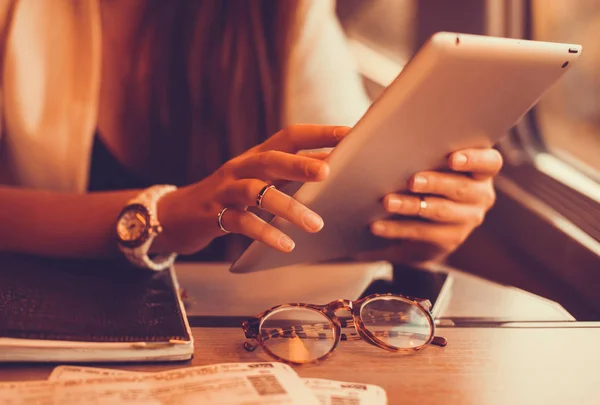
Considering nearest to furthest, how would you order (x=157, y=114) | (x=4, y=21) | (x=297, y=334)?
(x=297, y=334) → (x=4, y=21) → (x=157, y=114)

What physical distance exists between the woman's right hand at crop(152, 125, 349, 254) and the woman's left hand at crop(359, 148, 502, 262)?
4.6 inches

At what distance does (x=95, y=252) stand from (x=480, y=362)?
491 mm

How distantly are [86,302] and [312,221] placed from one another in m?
0.21

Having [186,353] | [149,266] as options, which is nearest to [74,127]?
[149,266]

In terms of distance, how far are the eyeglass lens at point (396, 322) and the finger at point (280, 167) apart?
126mm

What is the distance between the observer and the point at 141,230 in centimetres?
70

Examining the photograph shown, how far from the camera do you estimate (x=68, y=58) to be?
105 cm

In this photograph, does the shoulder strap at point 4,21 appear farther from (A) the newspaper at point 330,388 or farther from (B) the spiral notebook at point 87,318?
(A) the newspaper at point 330,388

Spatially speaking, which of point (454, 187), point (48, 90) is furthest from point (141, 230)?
point (48, 90)

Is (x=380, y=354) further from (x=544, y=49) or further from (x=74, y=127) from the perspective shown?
(x=74, y=127)

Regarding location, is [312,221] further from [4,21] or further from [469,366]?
[4,21]

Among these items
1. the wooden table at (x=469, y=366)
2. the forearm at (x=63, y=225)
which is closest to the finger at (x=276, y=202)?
the wooden table at (x=469, y=366)

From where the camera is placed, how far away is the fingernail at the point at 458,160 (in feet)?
2.06

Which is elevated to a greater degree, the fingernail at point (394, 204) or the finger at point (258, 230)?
the fingernail at point (394, 204)
